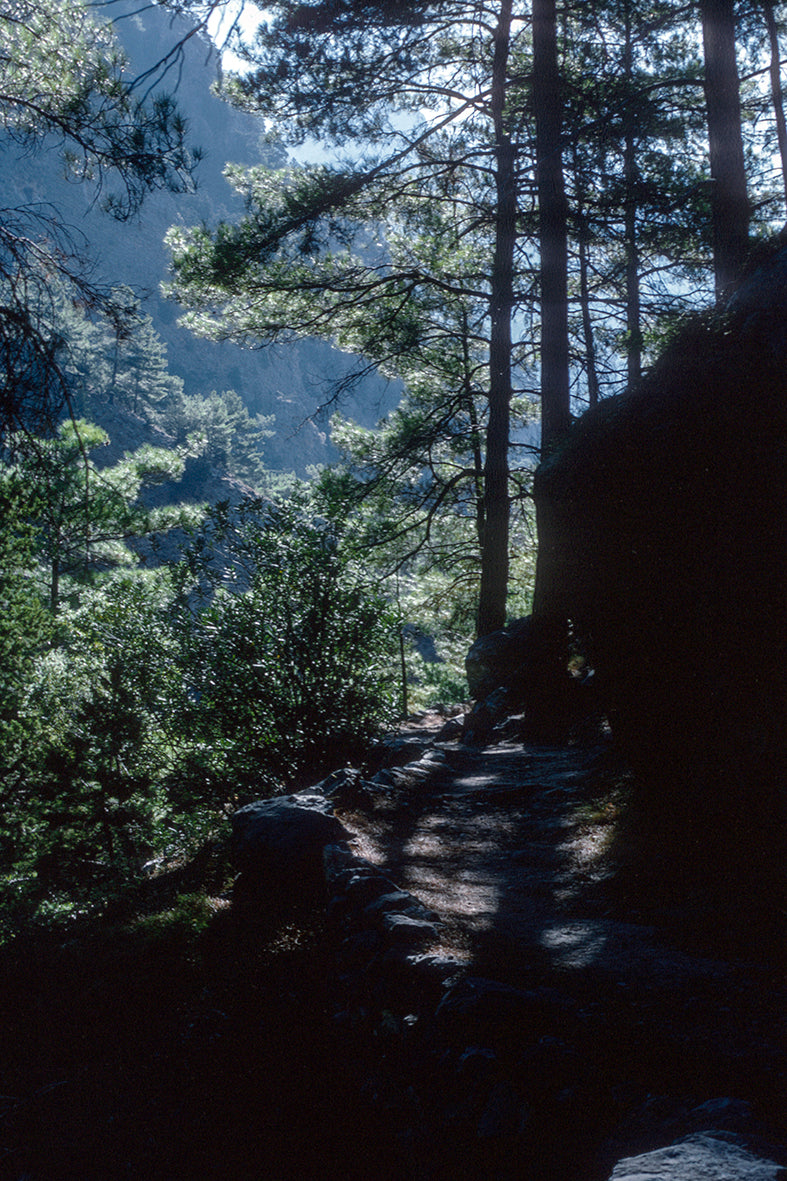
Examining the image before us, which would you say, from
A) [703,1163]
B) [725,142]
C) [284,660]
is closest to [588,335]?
[725,142]

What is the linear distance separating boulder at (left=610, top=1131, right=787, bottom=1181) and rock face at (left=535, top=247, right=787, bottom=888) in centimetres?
193

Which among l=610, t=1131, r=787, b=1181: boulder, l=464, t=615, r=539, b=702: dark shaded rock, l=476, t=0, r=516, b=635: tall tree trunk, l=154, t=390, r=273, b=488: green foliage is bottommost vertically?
l=610, t=1131, r=787, b=1181: boulder

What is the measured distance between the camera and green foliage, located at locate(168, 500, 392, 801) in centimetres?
660

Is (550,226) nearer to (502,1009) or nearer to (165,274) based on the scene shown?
(502,1009)

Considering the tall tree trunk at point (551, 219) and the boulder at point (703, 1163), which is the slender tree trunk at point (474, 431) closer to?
the tall tree trunk at point (551, 219)

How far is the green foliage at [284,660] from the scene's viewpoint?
260 inches

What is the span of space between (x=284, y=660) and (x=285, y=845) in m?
2.61

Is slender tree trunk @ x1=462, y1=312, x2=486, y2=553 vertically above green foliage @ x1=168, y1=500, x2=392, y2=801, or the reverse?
slender tree trunk @ x1=462, y1=312, x2=486, y2=553

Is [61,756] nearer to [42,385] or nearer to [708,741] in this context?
[42,385]

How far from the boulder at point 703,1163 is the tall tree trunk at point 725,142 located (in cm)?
704

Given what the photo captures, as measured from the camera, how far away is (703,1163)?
55.3 inches

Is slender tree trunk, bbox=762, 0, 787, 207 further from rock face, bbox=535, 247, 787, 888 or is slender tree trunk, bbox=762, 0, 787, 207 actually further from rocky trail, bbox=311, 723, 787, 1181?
rocky trail, bbox=311, 723, 787, 1181

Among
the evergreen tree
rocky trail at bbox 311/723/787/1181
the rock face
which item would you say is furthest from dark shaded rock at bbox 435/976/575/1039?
the evergreen tree

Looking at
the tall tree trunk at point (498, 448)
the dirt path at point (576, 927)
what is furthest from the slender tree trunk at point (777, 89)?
the dirt path at point (576, 927)
